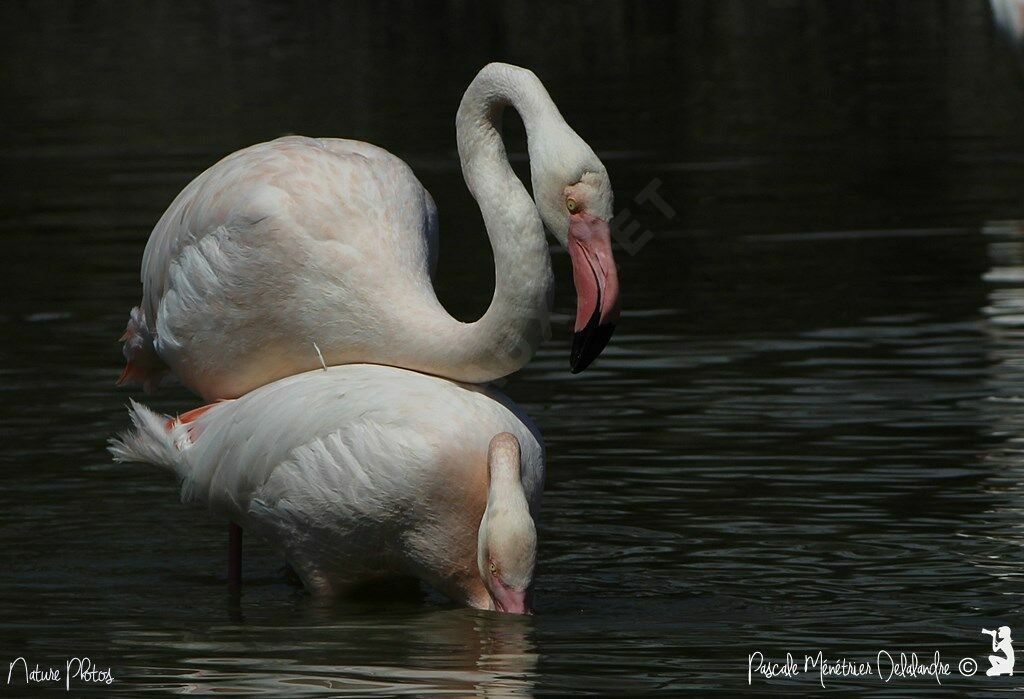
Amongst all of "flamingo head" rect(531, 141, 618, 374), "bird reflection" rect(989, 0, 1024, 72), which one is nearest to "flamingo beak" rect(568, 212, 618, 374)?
"flamingo head" rect(531, 141, 618, 374)

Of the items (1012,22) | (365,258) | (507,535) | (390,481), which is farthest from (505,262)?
(1012,22)

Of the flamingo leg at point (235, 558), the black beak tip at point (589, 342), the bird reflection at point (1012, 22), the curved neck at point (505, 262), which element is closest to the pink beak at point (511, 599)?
the black beak tip at point (589, 342)

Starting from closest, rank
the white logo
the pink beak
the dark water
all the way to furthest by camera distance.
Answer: the white logo, the dark water, the pink beak

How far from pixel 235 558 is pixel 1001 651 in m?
2.77

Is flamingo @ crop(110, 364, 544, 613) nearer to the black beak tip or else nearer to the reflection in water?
the reflection in water

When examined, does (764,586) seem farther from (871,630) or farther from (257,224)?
(257,224)

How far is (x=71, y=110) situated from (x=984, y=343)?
16752 millimetres

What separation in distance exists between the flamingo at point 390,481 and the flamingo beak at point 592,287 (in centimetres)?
39

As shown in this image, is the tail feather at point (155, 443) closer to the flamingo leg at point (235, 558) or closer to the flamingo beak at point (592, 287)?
the flamingo leg at point (235, 558)

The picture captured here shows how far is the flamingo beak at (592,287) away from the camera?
22.6 feet

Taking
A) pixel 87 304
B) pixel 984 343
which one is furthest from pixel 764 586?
pixel 87 304

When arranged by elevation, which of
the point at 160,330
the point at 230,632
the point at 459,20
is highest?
the point at 459,20

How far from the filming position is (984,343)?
11.0 m

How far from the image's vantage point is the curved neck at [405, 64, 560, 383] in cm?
712
